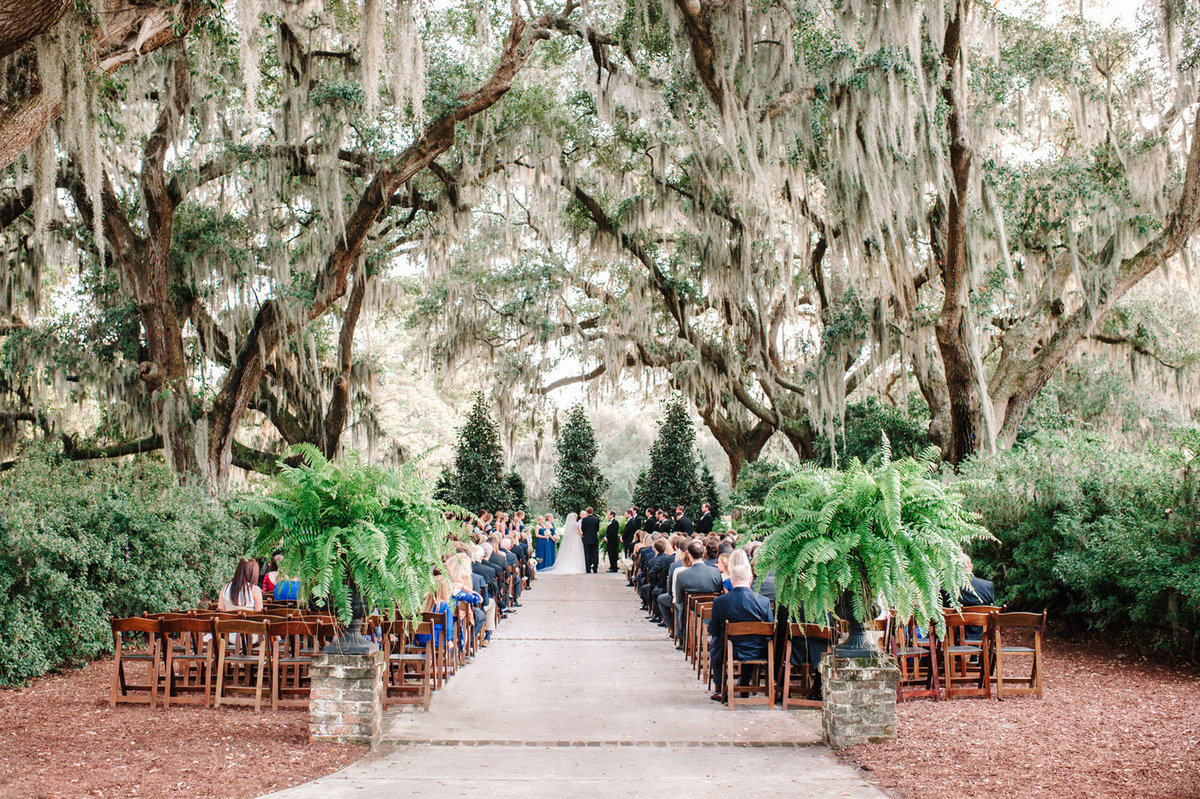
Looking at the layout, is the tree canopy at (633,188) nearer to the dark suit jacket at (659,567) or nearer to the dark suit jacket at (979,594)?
the dark suit jacket at (659,567)

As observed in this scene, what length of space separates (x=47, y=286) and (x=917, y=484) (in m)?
17.0

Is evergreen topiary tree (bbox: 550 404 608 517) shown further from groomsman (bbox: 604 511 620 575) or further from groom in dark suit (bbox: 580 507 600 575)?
groom in dark suit (bbox: 580 507 600 575)

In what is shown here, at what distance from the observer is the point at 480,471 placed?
23.2 meters

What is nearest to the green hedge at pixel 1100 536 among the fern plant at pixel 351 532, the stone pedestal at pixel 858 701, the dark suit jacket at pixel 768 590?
the dark suit jacket at pixel 768 590

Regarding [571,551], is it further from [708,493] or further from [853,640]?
[853,640]

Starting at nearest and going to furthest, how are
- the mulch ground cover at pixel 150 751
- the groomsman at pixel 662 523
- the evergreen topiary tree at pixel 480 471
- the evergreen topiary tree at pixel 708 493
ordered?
the mulch ground cover at pixel 150 751
the groomsman at pixel 662 523
the evergreen topiary tree at pixel 480 471
the evergreen topiary tree at pixel 708 493

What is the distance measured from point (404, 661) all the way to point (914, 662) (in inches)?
152

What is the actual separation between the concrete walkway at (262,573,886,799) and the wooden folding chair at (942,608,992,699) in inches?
44.7

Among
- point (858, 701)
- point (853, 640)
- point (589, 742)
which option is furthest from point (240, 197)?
point (858, 701)

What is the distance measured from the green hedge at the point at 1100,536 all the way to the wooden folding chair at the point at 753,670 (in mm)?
2300

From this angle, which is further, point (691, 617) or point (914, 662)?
point (691, 617)

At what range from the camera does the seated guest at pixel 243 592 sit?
770 cm

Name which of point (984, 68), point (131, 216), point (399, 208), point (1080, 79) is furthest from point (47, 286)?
point (1080, 79)

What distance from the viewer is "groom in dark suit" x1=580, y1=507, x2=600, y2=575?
20188 millimetres
